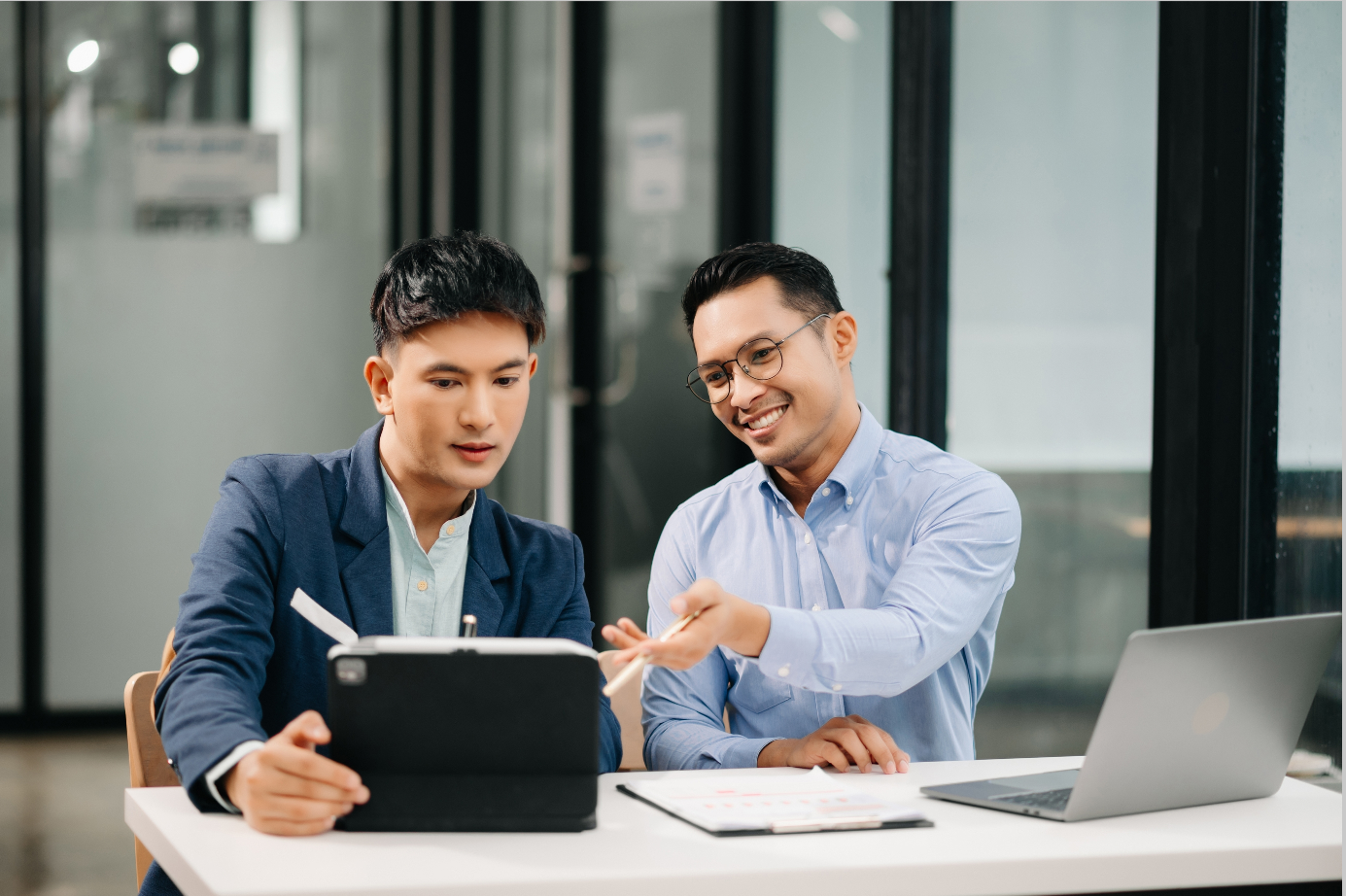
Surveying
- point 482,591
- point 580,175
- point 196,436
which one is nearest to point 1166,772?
point 482,591

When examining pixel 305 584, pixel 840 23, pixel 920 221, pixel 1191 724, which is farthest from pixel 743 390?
pixel 840 23

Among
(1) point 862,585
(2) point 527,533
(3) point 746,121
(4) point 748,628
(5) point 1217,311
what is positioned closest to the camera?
(4) point 748,628

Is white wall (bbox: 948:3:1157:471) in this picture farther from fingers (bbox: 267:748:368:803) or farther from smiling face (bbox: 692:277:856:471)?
fingers (bbox: 267:748:368:803)

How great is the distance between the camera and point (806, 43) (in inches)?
137

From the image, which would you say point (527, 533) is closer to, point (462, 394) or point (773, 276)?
point (462, 394)

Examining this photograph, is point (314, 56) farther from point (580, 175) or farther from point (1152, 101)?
point (1152, 101)

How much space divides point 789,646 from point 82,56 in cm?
397

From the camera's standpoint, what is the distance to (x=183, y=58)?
4461 millimetres

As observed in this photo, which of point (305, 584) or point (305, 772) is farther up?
point (305, 584)

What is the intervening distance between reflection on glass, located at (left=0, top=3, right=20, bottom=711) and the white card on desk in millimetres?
3742

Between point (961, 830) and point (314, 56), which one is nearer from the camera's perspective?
point (961, 830)

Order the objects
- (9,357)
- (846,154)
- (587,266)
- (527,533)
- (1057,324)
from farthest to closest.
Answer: (9,357), (587,266), (846,154), (1057,324), (527,533)

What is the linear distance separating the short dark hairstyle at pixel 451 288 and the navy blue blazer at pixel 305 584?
191 mm

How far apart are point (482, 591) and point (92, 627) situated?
134 inches
